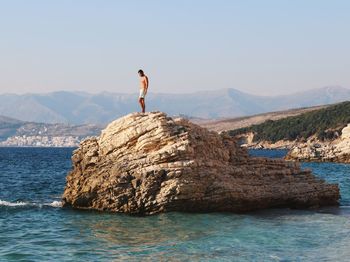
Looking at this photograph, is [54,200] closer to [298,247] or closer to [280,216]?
[280,216]

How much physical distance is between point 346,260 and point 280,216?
8.48 m

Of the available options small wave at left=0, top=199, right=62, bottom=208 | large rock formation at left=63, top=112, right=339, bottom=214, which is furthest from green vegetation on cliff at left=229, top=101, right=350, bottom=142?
small wave at left=0, top=199, right=62, bottom=208

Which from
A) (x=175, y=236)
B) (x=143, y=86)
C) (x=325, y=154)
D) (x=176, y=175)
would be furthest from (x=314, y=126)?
(x=175, y=236)

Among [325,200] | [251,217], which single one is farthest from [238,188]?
[325,200]

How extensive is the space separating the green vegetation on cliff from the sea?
128 meters

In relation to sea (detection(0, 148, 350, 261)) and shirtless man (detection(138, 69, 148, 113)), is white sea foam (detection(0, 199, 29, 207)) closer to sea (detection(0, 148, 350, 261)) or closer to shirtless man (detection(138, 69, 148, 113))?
sea (detection(0, 148, 350, 261))

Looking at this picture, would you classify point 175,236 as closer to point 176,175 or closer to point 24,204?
point 176,175

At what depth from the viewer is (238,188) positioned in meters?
27.9

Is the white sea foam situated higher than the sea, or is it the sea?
the sea

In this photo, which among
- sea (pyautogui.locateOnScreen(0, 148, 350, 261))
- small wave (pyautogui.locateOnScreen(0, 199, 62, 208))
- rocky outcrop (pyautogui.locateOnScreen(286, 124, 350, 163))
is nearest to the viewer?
sea (pyautogui.locateOnScreen(0, 148, 350, 261))

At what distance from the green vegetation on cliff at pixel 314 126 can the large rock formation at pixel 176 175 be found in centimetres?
12364

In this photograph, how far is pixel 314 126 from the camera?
171m

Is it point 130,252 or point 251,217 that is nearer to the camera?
point 130,252

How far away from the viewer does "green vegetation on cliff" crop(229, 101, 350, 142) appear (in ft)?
513
